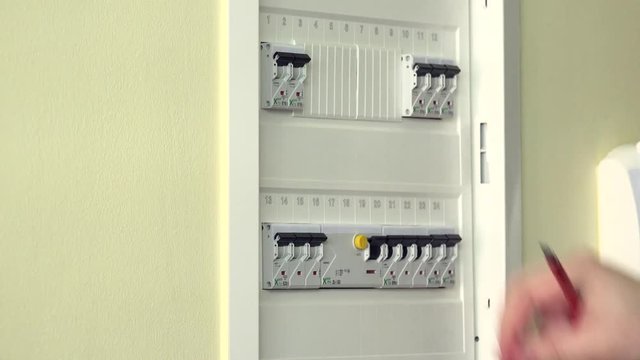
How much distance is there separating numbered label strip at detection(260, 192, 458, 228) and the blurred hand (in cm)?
126

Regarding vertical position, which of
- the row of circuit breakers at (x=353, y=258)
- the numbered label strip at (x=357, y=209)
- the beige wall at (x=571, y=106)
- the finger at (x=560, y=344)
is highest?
the beige wall at (x=571, y=106)

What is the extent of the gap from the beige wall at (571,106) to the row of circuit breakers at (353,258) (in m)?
0.18

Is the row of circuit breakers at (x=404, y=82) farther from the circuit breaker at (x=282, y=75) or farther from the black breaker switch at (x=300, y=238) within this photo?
the black breaker switch at (x=300, y=238)

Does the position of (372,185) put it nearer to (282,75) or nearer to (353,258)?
(353,258)

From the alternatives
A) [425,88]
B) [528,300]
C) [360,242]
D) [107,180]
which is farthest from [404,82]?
[528,300]

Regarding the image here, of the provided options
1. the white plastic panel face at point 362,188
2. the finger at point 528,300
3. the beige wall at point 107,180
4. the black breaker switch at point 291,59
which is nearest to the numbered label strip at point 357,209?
the white plastic panel face at point 362,188

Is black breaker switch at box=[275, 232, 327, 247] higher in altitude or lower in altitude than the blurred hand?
lower

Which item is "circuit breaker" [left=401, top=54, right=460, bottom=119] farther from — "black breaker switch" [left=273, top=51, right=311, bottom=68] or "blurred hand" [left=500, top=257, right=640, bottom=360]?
"blurred hand" [left=500, top=257, right=640, bottom=360]

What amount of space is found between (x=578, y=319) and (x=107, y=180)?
1250 millimetres

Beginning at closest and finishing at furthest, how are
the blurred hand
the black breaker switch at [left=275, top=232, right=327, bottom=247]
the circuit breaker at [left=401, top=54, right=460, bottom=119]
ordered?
the blurred hand → the black breaker switch at [left=275, top=232, right=327, bottom=247] → the circuit breaker at [left=401, top=54, right=460, bottom=119]

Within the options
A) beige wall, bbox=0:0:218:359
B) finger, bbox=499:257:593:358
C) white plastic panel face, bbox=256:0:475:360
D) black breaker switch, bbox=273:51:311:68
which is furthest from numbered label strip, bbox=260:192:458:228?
finger, bbox=499:257:593:358

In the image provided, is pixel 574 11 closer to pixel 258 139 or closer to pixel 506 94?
pixel 506 94

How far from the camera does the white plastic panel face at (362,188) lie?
168 centimetres

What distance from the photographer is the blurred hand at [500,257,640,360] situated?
0.38 meters
